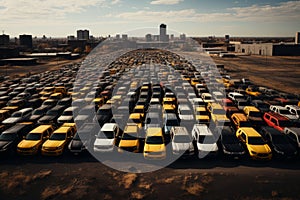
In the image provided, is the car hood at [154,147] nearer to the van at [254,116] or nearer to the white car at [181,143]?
the white car at [181,143]

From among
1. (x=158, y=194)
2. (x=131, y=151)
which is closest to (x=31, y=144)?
(x=131, y=151)

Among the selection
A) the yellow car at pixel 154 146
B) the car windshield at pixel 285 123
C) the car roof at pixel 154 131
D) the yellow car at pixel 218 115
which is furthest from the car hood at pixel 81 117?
the car windshield at pixel 285 123

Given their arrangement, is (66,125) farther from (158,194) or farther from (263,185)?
(263,185)

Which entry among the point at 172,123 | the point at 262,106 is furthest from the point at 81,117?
the point at 262,106

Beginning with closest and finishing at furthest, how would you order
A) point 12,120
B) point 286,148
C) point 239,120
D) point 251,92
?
point 286,148
point 239,120
point 12,120
point 251,92

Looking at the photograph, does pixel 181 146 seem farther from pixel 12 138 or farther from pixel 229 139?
pixel 12 138

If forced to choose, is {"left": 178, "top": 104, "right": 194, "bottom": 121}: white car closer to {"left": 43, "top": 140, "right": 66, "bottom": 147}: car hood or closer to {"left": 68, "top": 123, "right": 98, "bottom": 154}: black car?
{"left": 68, "top": 123, "right": 98, "bottom": 154}: black car

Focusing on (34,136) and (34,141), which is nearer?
(34,141)
